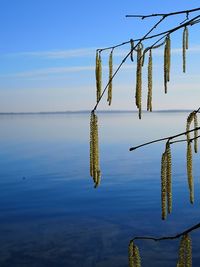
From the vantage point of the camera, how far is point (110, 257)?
79.6 ft

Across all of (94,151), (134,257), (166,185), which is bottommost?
(134,257)

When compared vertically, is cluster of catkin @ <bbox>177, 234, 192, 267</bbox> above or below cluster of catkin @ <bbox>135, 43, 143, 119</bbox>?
below

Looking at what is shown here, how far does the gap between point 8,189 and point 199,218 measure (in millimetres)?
18536

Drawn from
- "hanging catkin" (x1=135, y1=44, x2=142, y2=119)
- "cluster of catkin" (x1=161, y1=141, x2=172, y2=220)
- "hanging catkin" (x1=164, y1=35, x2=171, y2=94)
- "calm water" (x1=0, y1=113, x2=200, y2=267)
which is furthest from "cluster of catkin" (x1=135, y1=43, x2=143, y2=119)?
"calm water" (x1=0, y1=113, x2=200, y2=267)

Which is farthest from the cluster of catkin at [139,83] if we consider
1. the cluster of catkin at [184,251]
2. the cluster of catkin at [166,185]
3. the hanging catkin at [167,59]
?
A: the cluster of catkin at [184,251]

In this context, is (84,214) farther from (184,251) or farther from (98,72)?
(184,251)

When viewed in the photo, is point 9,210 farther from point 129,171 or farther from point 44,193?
point 129,171

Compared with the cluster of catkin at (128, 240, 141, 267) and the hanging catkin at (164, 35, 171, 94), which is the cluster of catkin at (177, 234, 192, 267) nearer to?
the cluster of catkin at (128, 240, 141, 267)

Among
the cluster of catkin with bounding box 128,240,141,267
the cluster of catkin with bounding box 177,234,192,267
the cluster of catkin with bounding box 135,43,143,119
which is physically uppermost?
the cluster of catkin with bounding box 135,43,143,119

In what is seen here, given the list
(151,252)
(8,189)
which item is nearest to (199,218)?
(151,252)

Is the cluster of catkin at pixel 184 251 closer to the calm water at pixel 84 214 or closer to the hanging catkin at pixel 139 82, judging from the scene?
the hanging catkin at pixel 139 82

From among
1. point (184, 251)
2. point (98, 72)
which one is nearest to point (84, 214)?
point (98, 72)

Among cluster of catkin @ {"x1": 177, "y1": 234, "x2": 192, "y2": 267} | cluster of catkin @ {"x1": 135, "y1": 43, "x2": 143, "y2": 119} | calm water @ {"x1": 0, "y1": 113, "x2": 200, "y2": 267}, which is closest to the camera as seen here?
cluster of catkin @ {"x1": 177, "y1": 234, "x2": 192, "y2": 267}

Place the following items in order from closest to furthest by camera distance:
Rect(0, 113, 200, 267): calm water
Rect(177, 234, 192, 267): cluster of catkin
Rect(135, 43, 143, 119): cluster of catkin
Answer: Rect(177, 234, 192, 267): cluster of catkin, Rect(135, 43, 143, 119): cluster of catkin, Rect(0, 113, 200, 267): calm water
